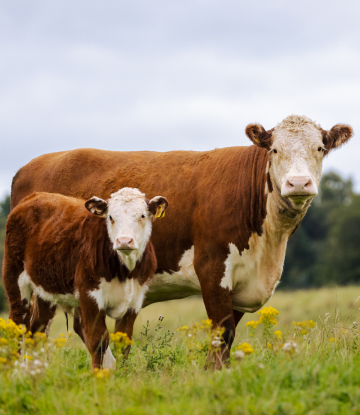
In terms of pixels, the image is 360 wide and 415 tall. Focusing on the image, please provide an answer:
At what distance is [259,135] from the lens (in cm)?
654

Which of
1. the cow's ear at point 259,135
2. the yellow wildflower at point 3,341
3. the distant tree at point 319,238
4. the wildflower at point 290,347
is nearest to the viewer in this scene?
the yellow wildflower at point 3,341

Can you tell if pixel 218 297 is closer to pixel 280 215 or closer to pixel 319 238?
pixel 280 215

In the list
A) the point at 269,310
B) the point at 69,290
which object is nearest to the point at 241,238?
the point at 269,310

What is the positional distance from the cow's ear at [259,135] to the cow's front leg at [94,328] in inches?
100

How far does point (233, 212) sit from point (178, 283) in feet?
4.00

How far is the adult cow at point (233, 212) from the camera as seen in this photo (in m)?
6.23

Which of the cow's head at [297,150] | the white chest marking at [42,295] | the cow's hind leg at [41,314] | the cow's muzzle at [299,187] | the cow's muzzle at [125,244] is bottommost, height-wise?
the cow's hind leg at [41,314]

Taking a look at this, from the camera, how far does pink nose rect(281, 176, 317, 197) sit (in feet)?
18.7

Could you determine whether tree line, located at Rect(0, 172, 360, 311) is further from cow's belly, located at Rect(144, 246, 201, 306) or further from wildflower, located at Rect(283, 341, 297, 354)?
wildflower, located at Rect(283, 341, 297, 354)

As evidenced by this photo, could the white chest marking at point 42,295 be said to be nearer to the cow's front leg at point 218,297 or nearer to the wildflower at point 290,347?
the cow's front leg at point 218,297

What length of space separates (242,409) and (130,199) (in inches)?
112

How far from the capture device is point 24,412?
4238 millimetres

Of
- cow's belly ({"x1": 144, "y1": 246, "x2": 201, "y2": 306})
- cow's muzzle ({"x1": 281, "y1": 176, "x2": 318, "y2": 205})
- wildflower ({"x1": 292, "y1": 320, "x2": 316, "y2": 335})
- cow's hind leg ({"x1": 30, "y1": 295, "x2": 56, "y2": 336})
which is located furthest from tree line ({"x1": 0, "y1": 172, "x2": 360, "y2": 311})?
wildflower ({"x1": 292, "y1": 320, "x2": 316, "y2": 335})

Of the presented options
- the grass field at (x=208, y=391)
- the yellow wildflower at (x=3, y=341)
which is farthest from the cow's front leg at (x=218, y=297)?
the yellow wildflower at (x=3, y=341)
